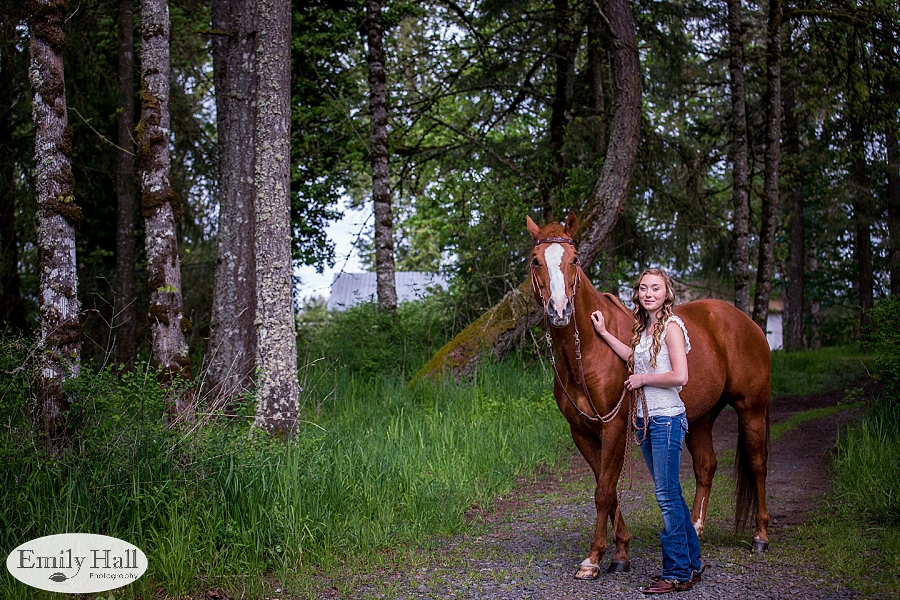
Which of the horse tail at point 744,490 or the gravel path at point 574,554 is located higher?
the horse tail at point 744,490

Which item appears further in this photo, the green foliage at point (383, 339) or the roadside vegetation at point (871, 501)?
the green foliage at point (383, 339)

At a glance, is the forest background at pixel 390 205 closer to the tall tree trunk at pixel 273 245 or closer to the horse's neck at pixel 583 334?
the tall tree trunk at pixel 273 245

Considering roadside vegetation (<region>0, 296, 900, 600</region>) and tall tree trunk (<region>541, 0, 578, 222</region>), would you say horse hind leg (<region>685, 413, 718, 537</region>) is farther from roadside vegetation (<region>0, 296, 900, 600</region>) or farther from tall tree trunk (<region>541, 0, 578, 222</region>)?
tall tree trunk (<region>541, 0, 578, 222</region>)

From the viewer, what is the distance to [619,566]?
210 inches

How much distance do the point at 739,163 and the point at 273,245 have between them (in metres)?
9.92

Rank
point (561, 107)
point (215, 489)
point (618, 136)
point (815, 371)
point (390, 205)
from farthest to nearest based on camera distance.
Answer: point (815, 371), point (561, 107), point (390, 205), point (618, 136), point (215, 489)

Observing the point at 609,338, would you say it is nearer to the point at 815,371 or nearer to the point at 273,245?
the point at 273,245

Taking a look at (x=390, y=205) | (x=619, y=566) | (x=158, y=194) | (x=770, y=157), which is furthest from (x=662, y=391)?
(x=770, y=157)

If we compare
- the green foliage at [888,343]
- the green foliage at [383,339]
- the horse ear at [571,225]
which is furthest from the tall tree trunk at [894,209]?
the horse ear at [571,225]

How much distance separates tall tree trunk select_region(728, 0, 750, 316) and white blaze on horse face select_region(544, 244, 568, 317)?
9.90 m

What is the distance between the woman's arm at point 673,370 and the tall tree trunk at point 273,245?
3605 millimetres

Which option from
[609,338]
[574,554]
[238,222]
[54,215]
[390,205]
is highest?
[390,205]

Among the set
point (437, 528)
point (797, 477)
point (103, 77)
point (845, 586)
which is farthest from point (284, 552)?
point (103, 77)

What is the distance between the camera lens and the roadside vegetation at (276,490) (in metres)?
4.99
